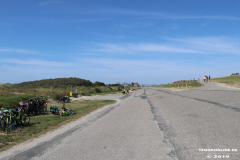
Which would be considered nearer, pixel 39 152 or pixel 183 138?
pixel 39 152

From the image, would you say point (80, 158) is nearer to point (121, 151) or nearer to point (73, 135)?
point (121, 151)

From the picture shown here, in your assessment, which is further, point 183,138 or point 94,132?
point 94,132

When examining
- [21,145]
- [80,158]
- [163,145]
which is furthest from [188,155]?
[21,145]

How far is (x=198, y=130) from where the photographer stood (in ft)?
25.2

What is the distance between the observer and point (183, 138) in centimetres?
661

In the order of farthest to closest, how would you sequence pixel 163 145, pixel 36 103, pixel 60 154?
pixel 36 103, pixel 163 145, pixel 60 154

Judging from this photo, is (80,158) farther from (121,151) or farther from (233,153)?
(233,153)

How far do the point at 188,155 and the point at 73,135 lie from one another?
4311mm

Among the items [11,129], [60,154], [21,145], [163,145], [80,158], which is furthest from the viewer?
[11,129]

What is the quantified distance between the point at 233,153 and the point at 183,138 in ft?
5.81

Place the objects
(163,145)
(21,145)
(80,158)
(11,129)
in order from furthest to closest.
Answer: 1. (11,129)
2. (21,145)
3. (163,145)
4. (80,158)

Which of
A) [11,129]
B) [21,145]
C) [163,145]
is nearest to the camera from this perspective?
[163,145]

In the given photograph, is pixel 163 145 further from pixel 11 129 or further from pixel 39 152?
pixel 11 129

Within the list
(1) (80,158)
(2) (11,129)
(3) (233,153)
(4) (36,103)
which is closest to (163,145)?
(3) (233,153)
